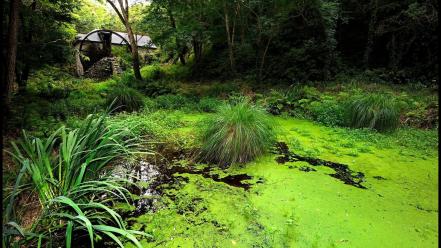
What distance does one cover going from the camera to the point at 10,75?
4.56m

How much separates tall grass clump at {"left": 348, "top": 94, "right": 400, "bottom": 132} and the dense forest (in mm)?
20

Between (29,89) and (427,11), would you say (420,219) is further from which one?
(29,89)

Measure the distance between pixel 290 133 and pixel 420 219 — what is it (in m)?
2.58

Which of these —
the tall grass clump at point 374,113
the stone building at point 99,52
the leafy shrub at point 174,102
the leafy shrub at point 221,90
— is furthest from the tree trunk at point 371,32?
the stone building at point 99,52

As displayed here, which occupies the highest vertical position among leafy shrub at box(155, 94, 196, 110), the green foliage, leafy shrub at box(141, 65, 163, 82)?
leafy shrub at box(141, 65, 163, 82)

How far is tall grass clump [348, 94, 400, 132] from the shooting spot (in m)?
4.67

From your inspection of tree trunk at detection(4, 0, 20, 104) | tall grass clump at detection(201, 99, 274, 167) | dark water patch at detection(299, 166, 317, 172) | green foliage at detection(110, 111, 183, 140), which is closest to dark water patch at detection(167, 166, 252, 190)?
tall grass clump at detection(201, 99, 274, 167)

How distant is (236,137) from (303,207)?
126cm

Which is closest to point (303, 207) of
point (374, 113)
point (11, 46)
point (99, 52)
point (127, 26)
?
point (374, 113)

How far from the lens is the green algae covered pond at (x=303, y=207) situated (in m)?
2.00

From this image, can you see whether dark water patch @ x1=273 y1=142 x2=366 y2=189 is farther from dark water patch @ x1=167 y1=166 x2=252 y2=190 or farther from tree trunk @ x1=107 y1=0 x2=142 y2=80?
tree trunk @ x1=107 y1=0 x2=142 y2=80

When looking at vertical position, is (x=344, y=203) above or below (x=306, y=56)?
below

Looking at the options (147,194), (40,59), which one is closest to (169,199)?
(147,194)

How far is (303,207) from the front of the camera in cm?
242
